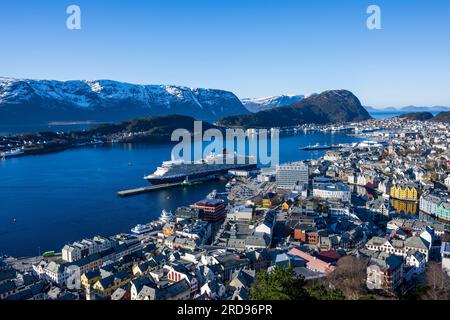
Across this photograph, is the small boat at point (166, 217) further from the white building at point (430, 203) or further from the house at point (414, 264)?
the white building at point (430, 203)

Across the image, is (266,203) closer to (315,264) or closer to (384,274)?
(315,264)

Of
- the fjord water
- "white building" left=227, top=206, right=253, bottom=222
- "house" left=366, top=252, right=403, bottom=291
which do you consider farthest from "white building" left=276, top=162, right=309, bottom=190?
"house" left=366, top=252, right=403, bottom=291

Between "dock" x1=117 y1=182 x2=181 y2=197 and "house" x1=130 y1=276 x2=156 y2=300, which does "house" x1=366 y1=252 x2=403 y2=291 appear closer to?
"house" x1=130 y1=276 x2=156 y2=300

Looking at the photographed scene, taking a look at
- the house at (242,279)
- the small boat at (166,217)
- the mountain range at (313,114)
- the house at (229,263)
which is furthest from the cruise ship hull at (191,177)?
the mountain range at (313,114)

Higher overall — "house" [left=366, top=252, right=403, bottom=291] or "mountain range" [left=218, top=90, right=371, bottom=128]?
"mountain range" [left=218, top=90, right=371, bottom=128]

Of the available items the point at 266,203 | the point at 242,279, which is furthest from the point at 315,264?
the point at 266,203

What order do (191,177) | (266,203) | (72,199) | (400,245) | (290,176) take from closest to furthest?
(400,245) → (266,203) → (72,199) → (290,176) → (191,177)

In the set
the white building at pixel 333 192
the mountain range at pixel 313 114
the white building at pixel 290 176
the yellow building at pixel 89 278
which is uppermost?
the mountain range at pixel 313 114
